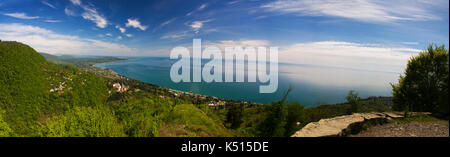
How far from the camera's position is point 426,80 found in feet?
29.9

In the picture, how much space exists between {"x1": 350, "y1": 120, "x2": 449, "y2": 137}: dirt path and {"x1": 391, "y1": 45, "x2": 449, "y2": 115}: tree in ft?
10.4

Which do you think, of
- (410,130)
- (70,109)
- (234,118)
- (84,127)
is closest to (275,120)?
(410,130)

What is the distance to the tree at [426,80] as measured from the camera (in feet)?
27.8

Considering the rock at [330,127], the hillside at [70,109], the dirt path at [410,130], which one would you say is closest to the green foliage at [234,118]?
A: the hillside at [70,109]

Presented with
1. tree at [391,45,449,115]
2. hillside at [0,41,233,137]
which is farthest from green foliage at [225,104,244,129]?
tree at [391,45,449,115]

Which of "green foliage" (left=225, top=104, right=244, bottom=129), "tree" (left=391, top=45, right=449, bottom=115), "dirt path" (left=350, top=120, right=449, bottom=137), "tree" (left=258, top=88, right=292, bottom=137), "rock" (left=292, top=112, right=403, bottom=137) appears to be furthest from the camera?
"green foliage" (left=225, top=104, right=244, bottom=129)

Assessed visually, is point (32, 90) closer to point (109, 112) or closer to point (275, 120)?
point (109, 112)

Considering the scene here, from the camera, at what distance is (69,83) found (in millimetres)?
64625

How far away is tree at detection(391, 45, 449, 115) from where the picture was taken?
8468mm

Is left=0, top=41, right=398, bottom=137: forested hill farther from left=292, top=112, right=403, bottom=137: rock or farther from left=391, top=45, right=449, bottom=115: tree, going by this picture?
left=391, top=45, right=449, bottom=115: tree

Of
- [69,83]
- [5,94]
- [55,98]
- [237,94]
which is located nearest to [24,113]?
[5,94]

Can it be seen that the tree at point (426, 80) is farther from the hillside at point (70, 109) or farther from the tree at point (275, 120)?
the hillside at point (70, 109)
